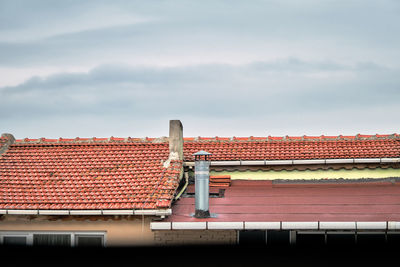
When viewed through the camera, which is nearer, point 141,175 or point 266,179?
point 141,175

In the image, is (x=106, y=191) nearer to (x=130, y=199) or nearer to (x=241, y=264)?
(x=130, y=199)

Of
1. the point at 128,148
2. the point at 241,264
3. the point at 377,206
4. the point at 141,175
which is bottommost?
the point at 241,264

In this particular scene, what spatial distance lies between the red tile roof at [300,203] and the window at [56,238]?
1.97 m

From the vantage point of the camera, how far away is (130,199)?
432 inches

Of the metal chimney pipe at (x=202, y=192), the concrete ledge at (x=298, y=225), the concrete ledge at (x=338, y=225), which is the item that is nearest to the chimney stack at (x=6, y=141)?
the metal chimney pipe at (x=202, y=192)

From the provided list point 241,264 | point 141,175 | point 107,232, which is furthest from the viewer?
point 141,175

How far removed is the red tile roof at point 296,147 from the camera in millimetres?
14180

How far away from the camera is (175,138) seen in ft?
43.8

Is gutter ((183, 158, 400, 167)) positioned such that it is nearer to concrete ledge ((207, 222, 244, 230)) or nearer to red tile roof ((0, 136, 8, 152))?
concrete ledge ((207, 222, 244, 230))

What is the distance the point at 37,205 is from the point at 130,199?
7.54ft

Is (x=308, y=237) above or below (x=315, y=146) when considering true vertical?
Answer: below

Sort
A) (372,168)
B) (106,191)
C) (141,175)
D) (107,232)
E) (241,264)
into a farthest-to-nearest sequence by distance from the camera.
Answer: (372,168), (141,175), (106,191), (107,232), (241,264)

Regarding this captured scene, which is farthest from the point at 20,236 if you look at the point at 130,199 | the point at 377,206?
the point at 377,206

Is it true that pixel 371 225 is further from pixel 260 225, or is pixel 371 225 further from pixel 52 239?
pixel 52 239
